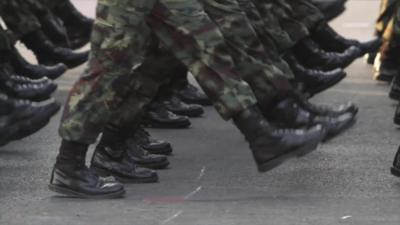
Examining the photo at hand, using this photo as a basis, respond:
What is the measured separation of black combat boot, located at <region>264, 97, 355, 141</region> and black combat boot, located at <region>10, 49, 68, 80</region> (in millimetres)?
2222

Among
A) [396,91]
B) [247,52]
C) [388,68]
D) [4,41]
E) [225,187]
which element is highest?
[247,52]

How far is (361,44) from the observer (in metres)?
8.65

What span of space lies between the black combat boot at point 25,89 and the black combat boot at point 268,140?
1845mm

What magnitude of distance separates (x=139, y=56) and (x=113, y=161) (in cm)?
68

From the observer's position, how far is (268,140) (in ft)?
18.9

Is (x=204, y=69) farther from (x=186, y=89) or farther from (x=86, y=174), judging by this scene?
(x=186, y=89)

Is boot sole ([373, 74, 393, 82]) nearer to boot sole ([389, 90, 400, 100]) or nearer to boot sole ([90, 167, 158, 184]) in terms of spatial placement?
boot sole ([389, 90, 400, 100])

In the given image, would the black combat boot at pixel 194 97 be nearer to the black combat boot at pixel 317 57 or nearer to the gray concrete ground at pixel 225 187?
the gray concrete ground at pixel 225 187

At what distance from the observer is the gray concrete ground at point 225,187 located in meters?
5.51

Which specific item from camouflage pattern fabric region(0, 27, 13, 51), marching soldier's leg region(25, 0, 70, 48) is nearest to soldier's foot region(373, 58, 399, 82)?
marching soldier's leg region(25, 0, 70, 48)

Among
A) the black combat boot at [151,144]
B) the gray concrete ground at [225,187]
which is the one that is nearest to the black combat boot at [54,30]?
the gray concrete ground at [225,187]

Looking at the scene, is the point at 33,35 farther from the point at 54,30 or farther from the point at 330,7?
the point at 330,7

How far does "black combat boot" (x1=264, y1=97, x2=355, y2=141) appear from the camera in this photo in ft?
19.8

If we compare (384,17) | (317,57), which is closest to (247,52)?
(317,57)
